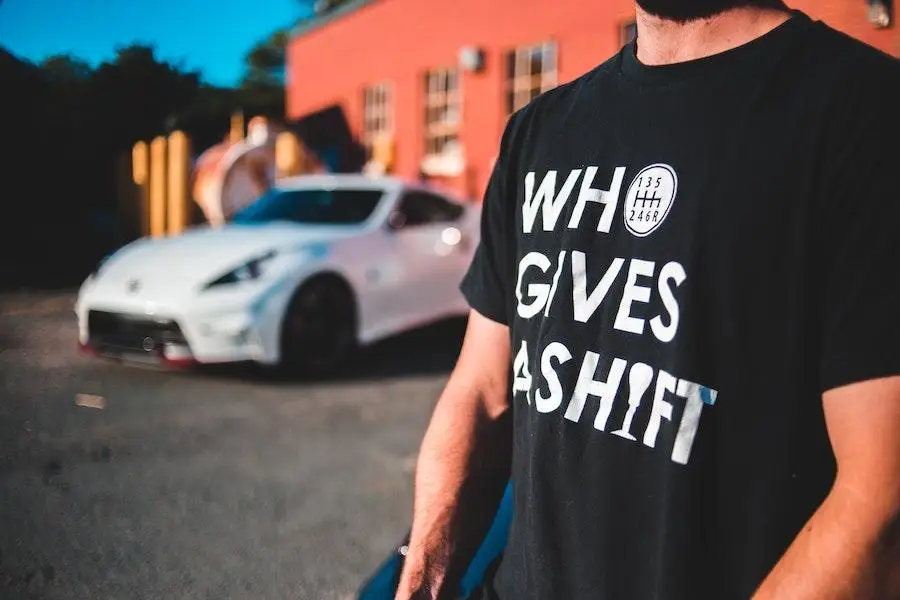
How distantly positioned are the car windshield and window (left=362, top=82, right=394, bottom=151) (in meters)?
7.07

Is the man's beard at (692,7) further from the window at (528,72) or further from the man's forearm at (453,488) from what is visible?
the window at (528,72)

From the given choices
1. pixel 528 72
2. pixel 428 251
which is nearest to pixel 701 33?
pixel 428 251

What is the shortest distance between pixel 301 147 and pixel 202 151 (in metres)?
9.39

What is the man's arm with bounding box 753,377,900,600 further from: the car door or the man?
the car door

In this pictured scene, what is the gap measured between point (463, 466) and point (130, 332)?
4.41m

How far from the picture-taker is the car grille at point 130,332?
5062 millimetres

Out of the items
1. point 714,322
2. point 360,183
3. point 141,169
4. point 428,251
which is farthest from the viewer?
point 360,183

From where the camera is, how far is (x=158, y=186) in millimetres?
2158

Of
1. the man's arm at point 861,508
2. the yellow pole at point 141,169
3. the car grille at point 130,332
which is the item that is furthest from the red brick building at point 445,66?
the man's arm at point 861,508

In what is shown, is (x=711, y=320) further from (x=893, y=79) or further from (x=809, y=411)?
(x=893, y=79)

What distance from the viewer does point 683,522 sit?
96 centimetres

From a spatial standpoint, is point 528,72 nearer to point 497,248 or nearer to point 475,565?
point 497,248

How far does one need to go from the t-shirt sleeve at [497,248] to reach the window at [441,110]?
1084cm

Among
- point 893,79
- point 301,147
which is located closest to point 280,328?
point 893,79
